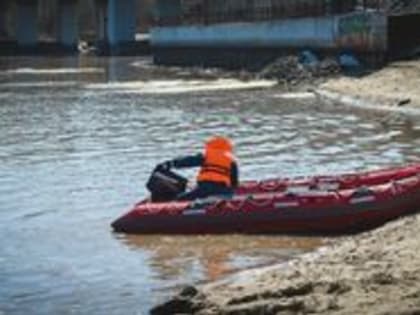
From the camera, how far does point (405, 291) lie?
29.1 ft

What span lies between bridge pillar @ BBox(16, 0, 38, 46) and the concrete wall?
119ft

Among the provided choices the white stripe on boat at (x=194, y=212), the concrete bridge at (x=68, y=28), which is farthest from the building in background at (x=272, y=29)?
the white stripe on boat at (x=194, y=212)

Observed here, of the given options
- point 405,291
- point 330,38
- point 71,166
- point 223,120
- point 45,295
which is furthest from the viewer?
point 330,38

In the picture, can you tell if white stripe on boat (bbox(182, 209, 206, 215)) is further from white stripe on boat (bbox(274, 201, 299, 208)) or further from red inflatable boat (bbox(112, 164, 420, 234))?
white stripe on boat (bbox(274, 201, 299, 208))

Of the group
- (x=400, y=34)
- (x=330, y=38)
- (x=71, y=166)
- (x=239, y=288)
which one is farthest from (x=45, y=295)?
(x=330, y=38)

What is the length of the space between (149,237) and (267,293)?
5.87 metres

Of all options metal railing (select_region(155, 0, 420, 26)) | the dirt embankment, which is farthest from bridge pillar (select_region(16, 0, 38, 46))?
the dirt embankment

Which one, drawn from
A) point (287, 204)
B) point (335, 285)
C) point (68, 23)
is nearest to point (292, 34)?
point (287, 204)

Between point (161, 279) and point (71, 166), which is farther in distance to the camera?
point (71, 166)

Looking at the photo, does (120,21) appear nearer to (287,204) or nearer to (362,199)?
(287,204)

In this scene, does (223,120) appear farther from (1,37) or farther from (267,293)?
(1,37)

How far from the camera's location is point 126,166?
23.5 m

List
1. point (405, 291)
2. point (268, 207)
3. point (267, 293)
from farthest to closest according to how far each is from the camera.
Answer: point (268, 207)
point (267, 293)
point (405, 291)

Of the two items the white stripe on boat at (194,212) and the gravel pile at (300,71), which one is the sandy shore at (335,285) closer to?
the white stripe on boat at (194,212)
